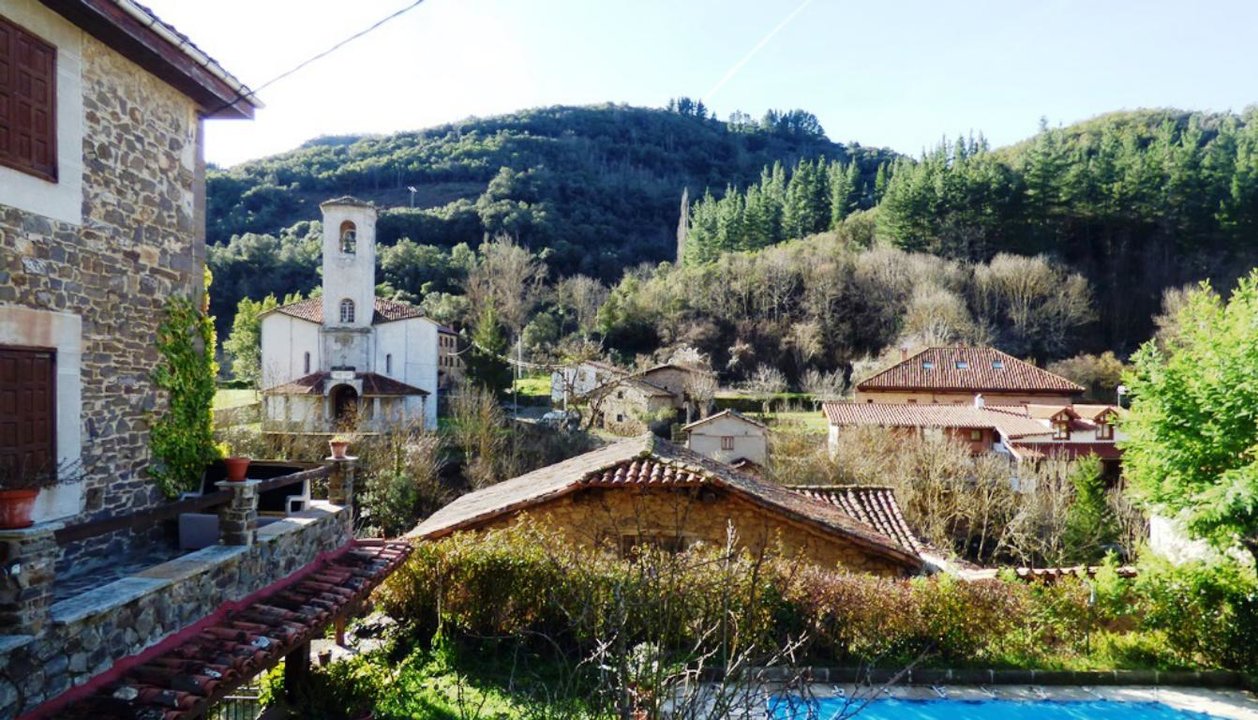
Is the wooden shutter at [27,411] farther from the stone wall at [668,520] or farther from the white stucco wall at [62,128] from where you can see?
the stone wall at [668,520]

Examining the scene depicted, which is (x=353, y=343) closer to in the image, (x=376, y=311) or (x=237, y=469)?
(x=376, y=311)

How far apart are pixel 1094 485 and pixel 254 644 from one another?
81.6 feet

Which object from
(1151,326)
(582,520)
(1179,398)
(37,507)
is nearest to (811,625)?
(582,520)

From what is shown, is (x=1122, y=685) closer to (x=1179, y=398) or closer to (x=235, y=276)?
(x=1179, y=398)

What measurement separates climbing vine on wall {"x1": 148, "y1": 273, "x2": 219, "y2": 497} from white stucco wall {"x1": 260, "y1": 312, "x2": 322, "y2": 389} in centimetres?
2537

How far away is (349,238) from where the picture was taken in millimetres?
33312

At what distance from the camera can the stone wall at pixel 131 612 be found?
13.6 feet

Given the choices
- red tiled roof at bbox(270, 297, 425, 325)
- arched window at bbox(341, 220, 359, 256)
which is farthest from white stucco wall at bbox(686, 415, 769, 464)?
arched window at bbox(341, 220, 359, 256)

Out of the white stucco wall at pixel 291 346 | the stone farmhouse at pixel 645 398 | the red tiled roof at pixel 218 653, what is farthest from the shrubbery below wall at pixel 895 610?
the white stucco wall at pixel 291 346

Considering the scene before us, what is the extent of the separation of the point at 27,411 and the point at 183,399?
2079 mm

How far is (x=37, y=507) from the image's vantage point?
6254mm

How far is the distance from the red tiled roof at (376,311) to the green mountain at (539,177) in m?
32.3

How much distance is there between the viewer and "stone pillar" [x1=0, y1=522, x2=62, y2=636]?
4082 millimetres

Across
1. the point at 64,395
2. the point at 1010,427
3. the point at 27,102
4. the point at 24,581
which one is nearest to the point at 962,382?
the point at 1010,427
